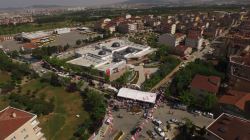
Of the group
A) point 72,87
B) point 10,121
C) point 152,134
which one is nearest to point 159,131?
point 152,134

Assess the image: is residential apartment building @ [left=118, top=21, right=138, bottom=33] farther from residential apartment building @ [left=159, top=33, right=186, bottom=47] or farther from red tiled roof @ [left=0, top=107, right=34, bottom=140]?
red tiled roof @ [left=0, top=107, right=34, bottom=140]

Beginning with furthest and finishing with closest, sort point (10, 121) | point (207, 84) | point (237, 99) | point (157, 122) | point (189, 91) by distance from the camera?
point (189, 91)
point (207, 84)
point (237, 99)
point (157, 122)
point (10, 121)

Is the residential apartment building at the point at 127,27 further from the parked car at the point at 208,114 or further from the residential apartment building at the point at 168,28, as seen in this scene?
the parked car at the point at 208,114

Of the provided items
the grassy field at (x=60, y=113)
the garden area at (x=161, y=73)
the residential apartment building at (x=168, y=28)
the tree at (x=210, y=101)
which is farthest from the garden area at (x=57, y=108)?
the residential apartment building at (x=168, y=28)

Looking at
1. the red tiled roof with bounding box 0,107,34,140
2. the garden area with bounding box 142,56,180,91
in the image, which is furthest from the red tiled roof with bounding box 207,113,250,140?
the red tiled roof with bounding box 0,107,34,140

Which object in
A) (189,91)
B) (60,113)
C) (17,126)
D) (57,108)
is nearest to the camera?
(17,126)

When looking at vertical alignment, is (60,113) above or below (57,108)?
below

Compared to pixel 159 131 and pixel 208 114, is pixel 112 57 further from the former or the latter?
pixel 159 131
